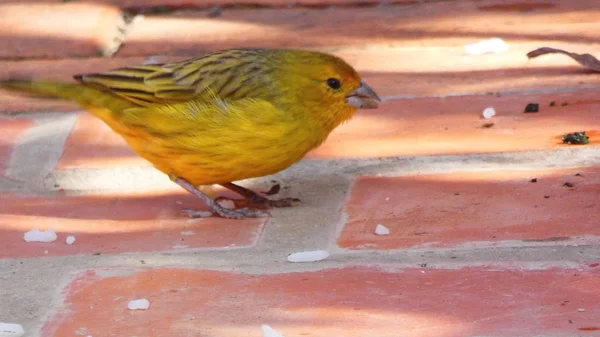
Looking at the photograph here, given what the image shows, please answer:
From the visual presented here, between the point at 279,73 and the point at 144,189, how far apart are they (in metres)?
0.53

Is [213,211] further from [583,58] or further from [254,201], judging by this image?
[583,58]

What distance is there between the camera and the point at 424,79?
11.8 ft

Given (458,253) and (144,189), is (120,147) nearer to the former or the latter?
(144,189)

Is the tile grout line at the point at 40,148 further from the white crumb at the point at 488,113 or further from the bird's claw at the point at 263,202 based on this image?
the white crumb at the point at 488,113

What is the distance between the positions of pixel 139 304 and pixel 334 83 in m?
1.29

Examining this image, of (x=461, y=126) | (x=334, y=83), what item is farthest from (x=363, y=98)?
(x=461, y=126)

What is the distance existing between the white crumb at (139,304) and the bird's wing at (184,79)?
1.04 metres

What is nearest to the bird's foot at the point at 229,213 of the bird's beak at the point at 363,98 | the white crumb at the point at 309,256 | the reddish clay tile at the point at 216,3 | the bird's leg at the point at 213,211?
the bird's leg at the point at 213,211

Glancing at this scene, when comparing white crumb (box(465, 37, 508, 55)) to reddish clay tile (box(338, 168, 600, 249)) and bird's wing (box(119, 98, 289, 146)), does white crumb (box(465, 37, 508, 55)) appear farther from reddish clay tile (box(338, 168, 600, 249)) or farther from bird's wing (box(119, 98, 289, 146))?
reddish clay tile (box(338, 168, 600, 249))

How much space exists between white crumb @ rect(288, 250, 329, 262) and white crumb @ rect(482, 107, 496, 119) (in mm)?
902

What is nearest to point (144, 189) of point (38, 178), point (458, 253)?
point (38, 178)

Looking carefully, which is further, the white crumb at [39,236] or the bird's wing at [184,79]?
the bird's wing at [184,79]

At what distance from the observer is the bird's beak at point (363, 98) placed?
3.32 m

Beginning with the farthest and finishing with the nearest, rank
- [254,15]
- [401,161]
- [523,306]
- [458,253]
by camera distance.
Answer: [254,15] < [401,161] < [458,253] < [523,306]
